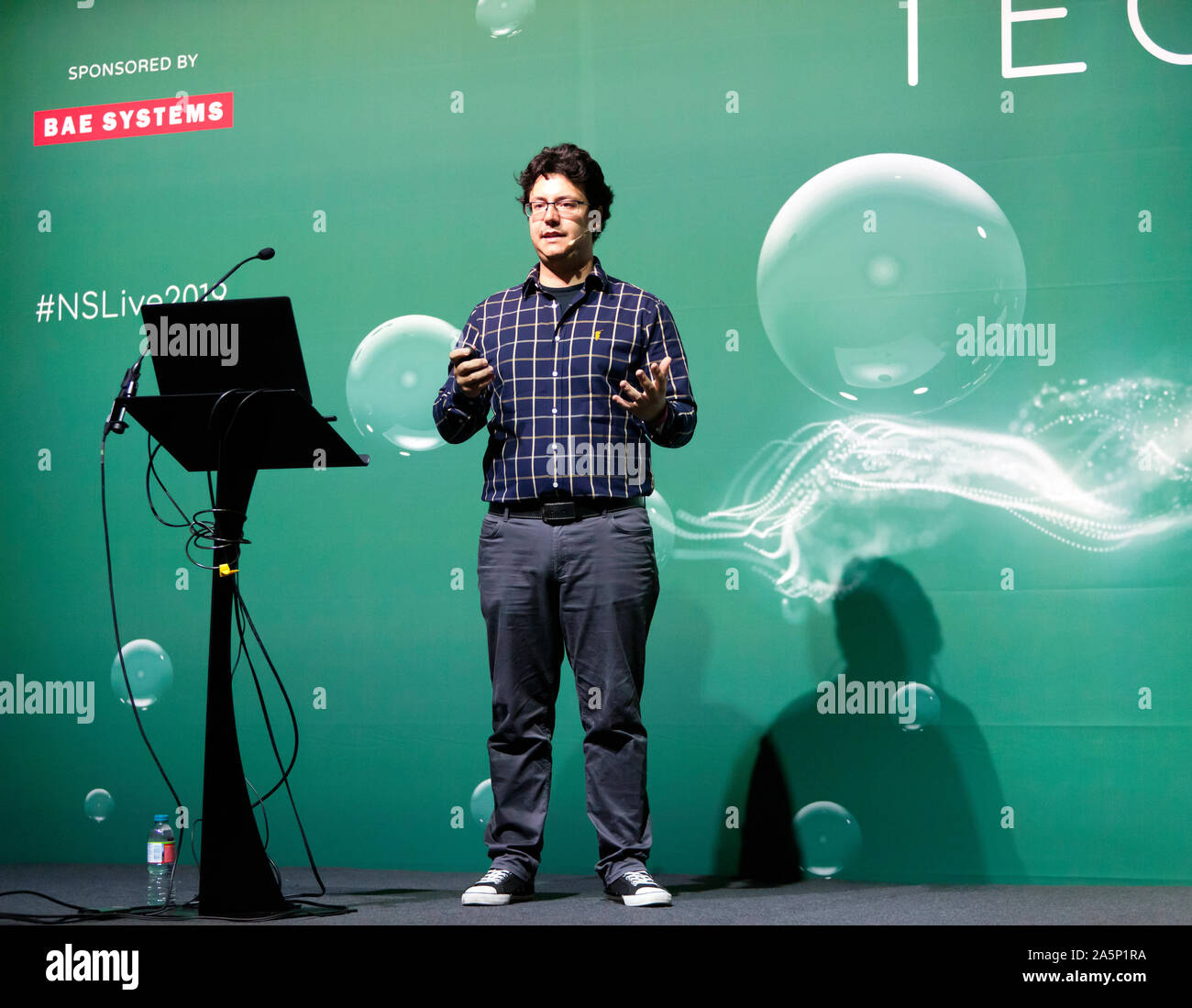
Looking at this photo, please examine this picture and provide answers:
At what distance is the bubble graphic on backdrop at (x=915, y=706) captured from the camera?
3508 mm

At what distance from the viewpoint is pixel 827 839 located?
11.6 feet

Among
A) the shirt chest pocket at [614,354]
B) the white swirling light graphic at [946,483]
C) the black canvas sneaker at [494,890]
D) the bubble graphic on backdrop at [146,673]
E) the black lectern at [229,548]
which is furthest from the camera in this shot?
the bubble graphic on backdrop at [146,673]

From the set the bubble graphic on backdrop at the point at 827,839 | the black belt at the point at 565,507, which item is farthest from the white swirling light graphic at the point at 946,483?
the black belt at the point at 565,507

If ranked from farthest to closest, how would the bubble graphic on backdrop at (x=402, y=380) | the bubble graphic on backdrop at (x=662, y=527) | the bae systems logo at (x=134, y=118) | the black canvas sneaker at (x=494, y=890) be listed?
the bae systems logo at (x=134, y=118) < the bubble graphic on backdrop at (x=402, y=380) < the bubble graphic on backdrop at (x=662, y=527) < the black canvas sneaker at (x=494, y=890)

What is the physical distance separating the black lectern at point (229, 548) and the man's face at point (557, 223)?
0.74 m

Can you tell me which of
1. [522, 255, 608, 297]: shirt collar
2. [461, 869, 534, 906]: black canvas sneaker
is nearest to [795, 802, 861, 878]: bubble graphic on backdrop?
[461, 869, 534, 906]: black canvas sneaker

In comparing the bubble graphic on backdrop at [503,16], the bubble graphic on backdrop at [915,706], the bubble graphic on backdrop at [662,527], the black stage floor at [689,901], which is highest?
the bubble graphic on backdrop at [503,16]

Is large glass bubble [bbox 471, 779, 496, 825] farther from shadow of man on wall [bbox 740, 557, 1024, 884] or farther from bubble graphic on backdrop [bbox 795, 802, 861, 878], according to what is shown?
bubble graphic on backdrop [bbox 795, 802, 861, 878]

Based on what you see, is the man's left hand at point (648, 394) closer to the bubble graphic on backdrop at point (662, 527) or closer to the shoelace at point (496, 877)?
the bubble graphic on backdrop at point (662, 527)

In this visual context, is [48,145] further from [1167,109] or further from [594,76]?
[1167,109]

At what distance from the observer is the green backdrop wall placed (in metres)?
3.46
